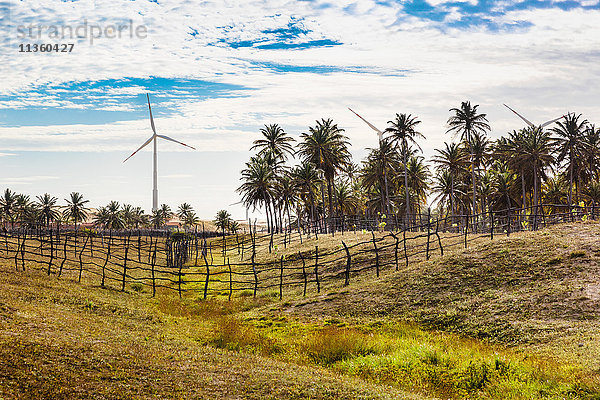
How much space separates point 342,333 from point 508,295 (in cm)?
898

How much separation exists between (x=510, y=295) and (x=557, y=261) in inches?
181

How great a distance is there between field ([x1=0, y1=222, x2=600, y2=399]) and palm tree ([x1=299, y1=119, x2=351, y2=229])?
46438mm

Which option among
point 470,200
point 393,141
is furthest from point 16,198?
point 470,200

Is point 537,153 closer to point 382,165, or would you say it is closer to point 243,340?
point 382,165

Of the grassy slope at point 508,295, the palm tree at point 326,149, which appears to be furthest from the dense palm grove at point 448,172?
the grassy slope at point 508,295

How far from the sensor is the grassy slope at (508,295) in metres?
19.6

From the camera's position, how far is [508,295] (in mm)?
23734

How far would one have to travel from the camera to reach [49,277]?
2895 cm

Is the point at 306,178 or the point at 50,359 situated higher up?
the point at 306,178

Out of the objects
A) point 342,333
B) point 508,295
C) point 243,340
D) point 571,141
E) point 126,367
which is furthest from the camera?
point 571,141

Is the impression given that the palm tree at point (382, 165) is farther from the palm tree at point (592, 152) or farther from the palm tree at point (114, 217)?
the palm tree at point (114, 217)

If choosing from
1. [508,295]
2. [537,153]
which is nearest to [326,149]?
[537,153]

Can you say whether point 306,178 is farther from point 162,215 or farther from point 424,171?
point 162,215

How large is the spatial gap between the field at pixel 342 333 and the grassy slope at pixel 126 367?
0.05 meters
